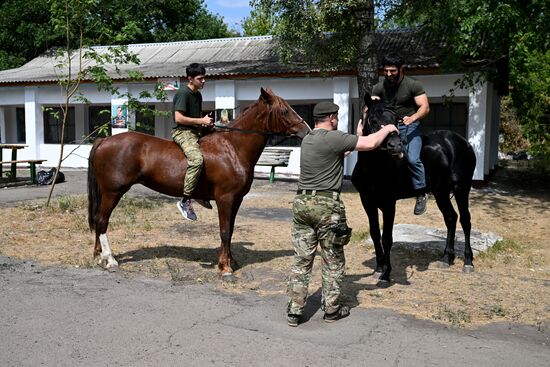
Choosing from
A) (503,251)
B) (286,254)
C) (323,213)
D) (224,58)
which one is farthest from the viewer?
(224,58)

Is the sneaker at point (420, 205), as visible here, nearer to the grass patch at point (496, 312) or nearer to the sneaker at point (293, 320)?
the grass patch at point (496, 312)

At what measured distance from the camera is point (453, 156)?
23.1 feet

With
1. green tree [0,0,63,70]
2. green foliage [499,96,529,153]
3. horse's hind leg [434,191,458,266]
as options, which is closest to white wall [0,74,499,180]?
green tree [0,0,63,70]

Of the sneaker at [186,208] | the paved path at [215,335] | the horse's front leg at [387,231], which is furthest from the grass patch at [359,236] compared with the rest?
the paved path at [215,335]

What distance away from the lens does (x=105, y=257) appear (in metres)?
6.65

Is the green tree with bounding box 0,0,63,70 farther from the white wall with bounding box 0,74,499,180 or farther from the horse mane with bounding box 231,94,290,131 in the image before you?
the horse mane with bounding box 231,94,290,131

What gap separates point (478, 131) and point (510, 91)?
27.6ft

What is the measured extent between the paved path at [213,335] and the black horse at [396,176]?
4.11ft

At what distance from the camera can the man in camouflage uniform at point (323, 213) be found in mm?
4621

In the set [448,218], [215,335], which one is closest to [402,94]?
[448,218]

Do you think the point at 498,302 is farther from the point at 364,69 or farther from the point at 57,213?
the point at 364,69

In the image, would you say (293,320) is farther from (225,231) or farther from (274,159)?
(274,159)

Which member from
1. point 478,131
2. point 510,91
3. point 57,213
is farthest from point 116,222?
point 510,91

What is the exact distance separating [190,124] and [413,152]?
2687mm
